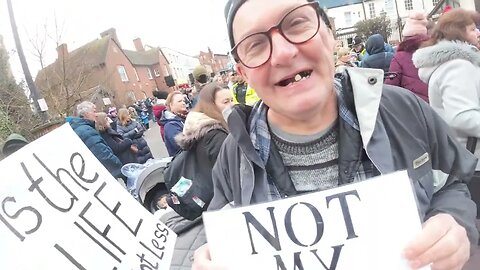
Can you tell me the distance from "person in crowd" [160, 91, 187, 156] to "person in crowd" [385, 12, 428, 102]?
7.91 ft

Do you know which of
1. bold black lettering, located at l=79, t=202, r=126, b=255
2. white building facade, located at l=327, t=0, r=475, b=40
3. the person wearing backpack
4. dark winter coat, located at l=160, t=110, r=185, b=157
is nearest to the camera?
bold black lettering, located at l=79, t=202, r=126, b=255

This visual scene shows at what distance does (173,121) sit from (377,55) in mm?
3216

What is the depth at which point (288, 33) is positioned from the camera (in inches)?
43.6

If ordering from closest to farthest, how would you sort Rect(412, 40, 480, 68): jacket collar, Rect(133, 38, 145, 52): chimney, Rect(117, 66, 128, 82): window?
1. Rect(412, 40, 480, 68): jacket collar
2. Rect(117, 66, 128, 82): window
3. Rect(133, 38, 145, 52): chimney

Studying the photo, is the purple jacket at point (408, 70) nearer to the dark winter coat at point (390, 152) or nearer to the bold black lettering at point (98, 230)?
the dark winter coat at point (390, 152)

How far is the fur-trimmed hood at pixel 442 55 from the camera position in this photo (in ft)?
8.21

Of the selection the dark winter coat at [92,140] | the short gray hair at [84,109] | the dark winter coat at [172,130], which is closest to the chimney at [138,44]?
the short gray hair at [84,109]

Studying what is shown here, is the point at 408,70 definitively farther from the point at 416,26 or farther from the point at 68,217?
the point at 68,217

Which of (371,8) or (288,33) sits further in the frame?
(371,8)

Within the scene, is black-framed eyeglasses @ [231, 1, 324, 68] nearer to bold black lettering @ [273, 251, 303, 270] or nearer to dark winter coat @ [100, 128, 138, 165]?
bold black lettering @ [273, 251, 303, 270]

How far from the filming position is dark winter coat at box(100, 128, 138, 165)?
18.5 ft

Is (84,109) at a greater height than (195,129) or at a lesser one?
greater

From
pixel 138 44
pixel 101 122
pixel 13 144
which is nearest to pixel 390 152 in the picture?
pixel 13 144

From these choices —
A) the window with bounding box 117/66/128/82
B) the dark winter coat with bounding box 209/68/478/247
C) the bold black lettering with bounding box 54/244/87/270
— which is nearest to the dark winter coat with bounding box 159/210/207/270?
the dark winter coat with bounding box 209/68/478/247
